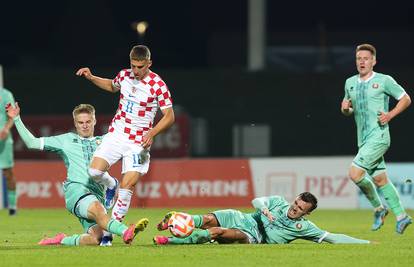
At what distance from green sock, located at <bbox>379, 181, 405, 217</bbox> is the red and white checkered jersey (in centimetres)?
296

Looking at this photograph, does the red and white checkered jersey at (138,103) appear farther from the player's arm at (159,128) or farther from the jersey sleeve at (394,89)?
the jersey sleeve at (394,89)

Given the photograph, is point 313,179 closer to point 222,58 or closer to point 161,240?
point 161,240

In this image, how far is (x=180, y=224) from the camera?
1200 cm

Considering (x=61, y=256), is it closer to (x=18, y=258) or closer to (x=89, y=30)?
(x=18, y=258)

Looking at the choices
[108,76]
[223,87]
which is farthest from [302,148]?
[108,76]

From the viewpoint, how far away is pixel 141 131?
1305 cm

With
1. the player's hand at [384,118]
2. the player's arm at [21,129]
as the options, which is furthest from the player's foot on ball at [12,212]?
the player's hand at [384,118]

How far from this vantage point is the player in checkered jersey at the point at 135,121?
12770 millimetres

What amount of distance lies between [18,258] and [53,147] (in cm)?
172

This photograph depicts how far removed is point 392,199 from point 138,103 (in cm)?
325

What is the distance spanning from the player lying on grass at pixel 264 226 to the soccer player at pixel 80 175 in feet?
2.19

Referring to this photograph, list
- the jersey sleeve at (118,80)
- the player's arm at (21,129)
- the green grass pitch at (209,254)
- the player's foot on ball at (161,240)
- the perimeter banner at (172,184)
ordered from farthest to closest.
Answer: the perimeter banner at (172,184)
the jersey sleeve at (118,80)
the player's foot on ball at (161,240)
the player's arm at (21,129)
the green grass pitch at (209,254)

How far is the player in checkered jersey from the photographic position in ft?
41.9

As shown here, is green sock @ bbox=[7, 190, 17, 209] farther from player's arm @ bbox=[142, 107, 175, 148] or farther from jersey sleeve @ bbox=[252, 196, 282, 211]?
jersey sleeve @ bbox=[252, 196, 282, 211]
